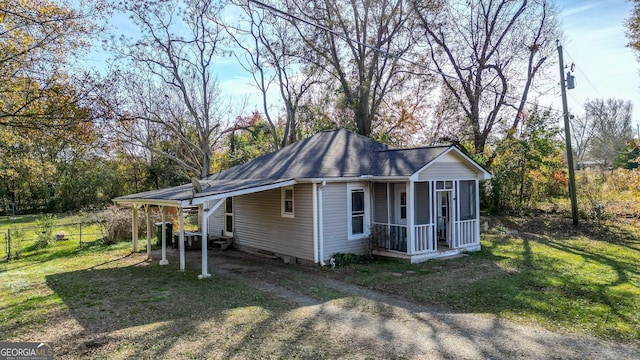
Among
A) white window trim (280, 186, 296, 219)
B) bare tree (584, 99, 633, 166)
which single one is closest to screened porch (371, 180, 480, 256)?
white window trim (280, 186, 296, 219)

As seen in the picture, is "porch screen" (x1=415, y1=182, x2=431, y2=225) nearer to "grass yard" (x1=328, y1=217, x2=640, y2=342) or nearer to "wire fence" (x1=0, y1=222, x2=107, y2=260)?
"grass yard" (x1=328, y1=217, x2=640, y2=342)

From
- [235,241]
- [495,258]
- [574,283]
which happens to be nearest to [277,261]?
[235,241]

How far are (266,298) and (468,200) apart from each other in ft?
25.5

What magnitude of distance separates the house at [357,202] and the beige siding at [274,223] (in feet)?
0.10

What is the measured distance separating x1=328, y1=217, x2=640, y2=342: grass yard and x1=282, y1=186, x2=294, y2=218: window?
8.39 feet

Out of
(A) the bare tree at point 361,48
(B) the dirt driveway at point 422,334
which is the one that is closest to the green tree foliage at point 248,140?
(A) the bare tree at point 361,48

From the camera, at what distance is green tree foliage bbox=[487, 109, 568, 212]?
19.0m

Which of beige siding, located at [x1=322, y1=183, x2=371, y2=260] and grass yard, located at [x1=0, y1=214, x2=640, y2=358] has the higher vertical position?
beige siding, located at [x1=322, y1=183, x2=371, y2=260]

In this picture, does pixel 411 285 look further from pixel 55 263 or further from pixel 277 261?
pixel 55 263

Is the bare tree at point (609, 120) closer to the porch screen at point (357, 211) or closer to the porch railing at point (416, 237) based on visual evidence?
the porch railing at point (416, 237)

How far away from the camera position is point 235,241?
13.9 metres

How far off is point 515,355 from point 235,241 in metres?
10.5

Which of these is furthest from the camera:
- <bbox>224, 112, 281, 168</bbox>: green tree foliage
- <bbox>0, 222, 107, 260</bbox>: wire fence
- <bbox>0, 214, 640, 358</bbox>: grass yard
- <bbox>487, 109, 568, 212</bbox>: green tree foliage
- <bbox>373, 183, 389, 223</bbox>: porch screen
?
<bbox>224, 112, 281, 168</bbox>: green tree foliage

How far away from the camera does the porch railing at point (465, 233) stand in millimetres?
11969
